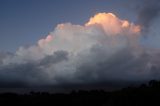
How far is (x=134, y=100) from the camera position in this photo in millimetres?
117250

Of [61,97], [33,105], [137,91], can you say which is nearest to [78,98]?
[61,97]

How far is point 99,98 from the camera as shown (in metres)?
152

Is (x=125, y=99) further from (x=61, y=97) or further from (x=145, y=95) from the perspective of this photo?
(x=61, y=97)

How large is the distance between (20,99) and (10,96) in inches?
295

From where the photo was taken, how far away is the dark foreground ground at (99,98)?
117525 millimetres

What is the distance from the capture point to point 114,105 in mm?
116188

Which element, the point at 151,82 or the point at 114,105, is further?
the point at 151,82

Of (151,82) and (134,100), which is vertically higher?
(151,82)

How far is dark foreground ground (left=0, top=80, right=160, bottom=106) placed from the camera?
386 ft

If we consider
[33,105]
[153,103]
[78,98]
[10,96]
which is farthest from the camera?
[10,96]

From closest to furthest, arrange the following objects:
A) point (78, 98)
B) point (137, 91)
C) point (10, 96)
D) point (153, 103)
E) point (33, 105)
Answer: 1. point (153, 103)
2. point (137, 91)
3. point (33, 105)
4. point (78, 98)
5. point (10, 96)

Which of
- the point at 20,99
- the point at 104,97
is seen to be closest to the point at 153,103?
the point at 104,97

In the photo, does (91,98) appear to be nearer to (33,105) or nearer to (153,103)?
(33,105)

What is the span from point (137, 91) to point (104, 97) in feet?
101
